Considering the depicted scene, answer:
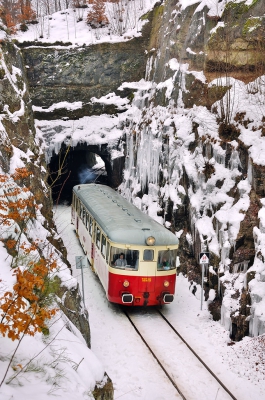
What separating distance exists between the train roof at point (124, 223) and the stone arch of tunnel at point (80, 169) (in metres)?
1.88

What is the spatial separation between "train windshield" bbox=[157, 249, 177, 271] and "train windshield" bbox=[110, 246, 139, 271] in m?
0.73

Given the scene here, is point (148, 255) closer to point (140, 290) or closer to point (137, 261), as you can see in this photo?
point (137, 261)

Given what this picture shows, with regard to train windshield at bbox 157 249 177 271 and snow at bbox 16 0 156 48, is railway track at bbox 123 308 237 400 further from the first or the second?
snow at bbox 16 0 156 48

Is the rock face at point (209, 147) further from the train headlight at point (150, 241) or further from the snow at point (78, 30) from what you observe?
the snow at point (78, 30)

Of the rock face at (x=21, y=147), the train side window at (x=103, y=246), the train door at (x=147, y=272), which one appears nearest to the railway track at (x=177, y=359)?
the train door at (x=147, y=272)

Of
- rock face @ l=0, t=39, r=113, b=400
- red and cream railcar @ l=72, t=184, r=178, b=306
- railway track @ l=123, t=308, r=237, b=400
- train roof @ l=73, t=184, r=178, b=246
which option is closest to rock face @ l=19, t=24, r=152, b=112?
rock face @ l=0, t=39, r=113, b=400

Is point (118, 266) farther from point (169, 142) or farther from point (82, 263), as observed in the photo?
point (169, 142)

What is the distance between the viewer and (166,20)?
878 inches

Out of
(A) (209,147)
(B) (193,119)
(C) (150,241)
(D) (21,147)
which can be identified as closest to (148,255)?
(C) (150,241)

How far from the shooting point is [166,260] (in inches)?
468

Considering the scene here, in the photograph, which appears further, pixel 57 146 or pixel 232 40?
pixel 57 146

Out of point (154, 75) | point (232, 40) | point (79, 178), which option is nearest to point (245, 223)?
point (232, 40)

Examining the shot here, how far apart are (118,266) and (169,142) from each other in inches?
326

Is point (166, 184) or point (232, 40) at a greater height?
point (232, 40)
